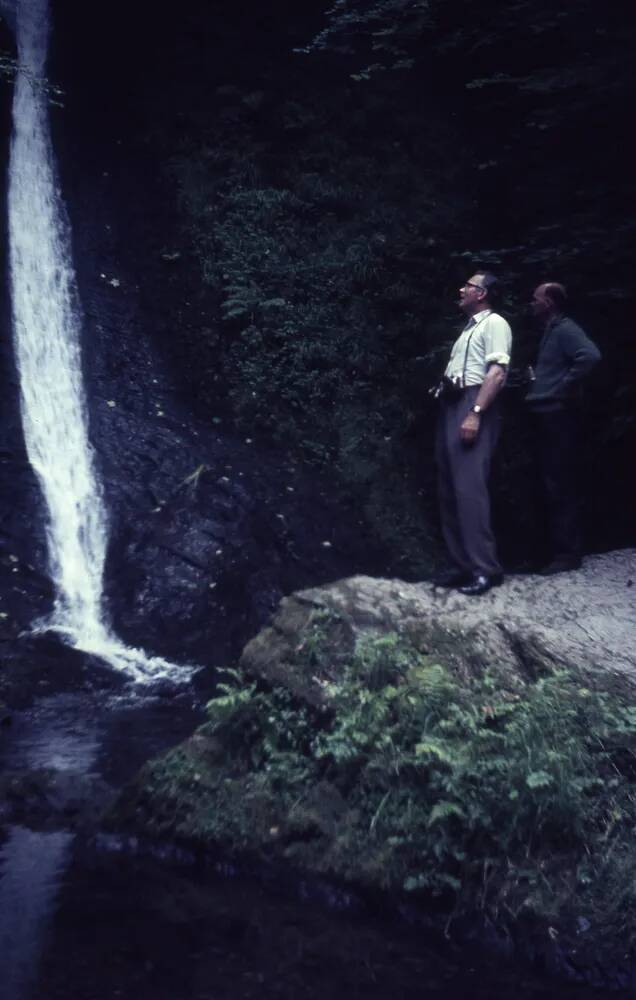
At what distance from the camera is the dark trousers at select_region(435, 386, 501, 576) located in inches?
Result: 259

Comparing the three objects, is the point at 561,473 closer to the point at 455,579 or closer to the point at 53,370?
the point at 455,579

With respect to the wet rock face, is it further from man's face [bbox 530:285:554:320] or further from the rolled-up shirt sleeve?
the rolled-up shirt sleeve

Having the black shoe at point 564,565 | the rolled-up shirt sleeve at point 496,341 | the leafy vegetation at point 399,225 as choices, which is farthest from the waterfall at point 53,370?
the rolled-up shirt sleeve at point 496,341

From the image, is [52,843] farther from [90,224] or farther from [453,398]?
[90,224]

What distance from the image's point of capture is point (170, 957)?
426 cm

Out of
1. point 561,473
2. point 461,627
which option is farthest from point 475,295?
point 461,627

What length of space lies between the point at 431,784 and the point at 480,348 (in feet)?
10.0

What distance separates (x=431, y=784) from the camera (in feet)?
15.6

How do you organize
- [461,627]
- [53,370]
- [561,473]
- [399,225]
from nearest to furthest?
[461,627] → [561,473] → [53,370] → [399,225]

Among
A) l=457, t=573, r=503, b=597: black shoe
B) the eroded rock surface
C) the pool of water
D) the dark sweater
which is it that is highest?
the dark sweater

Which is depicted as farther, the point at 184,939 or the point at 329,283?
the point at 329,283

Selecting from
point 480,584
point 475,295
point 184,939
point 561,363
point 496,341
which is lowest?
Result: point 184,939

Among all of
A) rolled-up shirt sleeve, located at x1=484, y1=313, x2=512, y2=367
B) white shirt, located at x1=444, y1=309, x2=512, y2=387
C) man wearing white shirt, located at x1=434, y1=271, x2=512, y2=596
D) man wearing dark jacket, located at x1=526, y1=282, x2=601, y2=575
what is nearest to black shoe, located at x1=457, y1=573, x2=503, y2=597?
man wearing white shirt, located at x1=434, y1=271, x2=512, y2=596

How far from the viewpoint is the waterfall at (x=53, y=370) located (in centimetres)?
919
